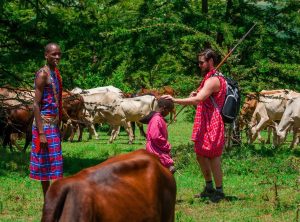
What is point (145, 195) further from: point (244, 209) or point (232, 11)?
point (232, 11)

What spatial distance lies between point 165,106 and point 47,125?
1413mm

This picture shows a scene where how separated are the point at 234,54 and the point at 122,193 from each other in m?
11.1

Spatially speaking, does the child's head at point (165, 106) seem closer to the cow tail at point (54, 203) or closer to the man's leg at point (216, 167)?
the man's leg at point (216, 167)

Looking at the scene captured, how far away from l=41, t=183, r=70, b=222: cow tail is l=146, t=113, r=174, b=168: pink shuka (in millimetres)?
3937

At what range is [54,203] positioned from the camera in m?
5.30

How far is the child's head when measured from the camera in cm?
917

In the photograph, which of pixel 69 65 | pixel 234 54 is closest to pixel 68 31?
pixel 69 65

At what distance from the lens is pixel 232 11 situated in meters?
17.1

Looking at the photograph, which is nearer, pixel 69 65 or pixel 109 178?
pixel 109 178

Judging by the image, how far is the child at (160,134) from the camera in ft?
30.3

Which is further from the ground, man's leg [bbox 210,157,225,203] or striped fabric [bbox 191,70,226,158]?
striped fabric [bbox 191,70,226,158]

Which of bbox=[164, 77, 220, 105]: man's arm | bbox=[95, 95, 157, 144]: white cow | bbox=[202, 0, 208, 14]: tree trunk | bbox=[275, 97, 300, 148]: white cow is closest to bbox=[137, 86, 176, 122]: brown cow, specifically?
bbox=[95, 95, 157, 144]: white cow

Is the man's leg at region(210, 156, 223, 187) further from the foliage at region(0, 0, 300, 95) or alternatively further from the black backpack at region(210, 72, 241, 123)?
the foliage at region(0, 0, 300, 95)

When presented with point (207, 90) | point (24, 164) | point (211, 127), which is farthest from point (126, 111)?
point (207, 90)
